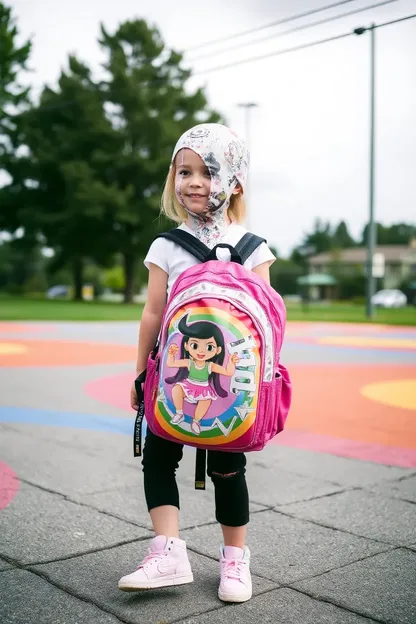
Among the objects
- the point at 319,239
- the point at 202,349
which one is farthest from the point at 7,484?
the point at 319,239

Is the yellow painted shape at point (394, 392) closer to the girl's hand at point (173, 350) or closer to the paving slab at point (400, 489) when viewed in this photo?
the paving slab at point (400, 489)

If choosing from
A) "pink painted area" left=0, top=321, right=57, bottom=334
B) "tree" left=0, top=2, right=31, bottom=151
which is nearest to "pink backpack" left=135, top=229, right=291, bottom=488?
"pink painted area" left=0, top=321, right=57, bottom=334

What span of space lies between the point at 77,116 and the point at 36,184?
5.76 meters

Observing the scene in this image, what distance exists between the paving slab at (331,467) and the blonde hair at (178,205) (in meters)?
2.02

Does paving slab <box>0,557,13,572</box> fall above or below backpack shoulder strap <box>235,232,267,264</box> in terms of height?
below

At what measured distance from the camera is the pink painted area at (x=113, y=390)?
7.31 metres

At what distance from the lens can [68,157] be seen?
4650 centimetres

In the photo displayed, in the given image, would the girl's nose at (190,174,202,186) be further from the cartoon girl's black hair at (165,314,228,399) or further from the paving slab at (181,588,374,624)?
the paving slab at (181,588,374,624)

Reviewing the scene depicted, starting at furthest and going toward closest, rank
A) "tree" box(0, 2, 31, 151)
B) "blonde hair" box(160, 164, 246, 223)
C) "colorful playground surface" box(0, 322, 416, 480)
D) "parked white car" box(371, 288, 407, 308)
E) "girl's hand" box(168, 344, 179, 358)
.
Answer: "parked white car" box(371, 288, 407, 308) → "tree" box(0, 2, 31, 151) → "colorful playground surface" box(0, 322, 416, 480) → "blonde hair" box(160, 164, 246, 223) → "girl's hand" box(168, 344, 179, 358)

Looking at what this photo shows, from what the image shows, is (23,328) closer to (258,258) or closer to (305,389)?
(305,389)

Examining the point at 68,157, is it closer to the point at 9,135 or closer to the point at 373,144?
the point at 9,135

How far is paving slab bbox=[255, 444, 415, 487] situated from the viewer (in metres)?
4.51

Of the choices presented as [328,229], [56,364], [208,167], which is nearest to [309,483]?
[208,167]

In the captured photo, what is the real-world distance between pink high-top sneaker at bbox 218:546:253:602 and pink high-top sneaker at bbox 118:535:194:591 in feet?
0.45
